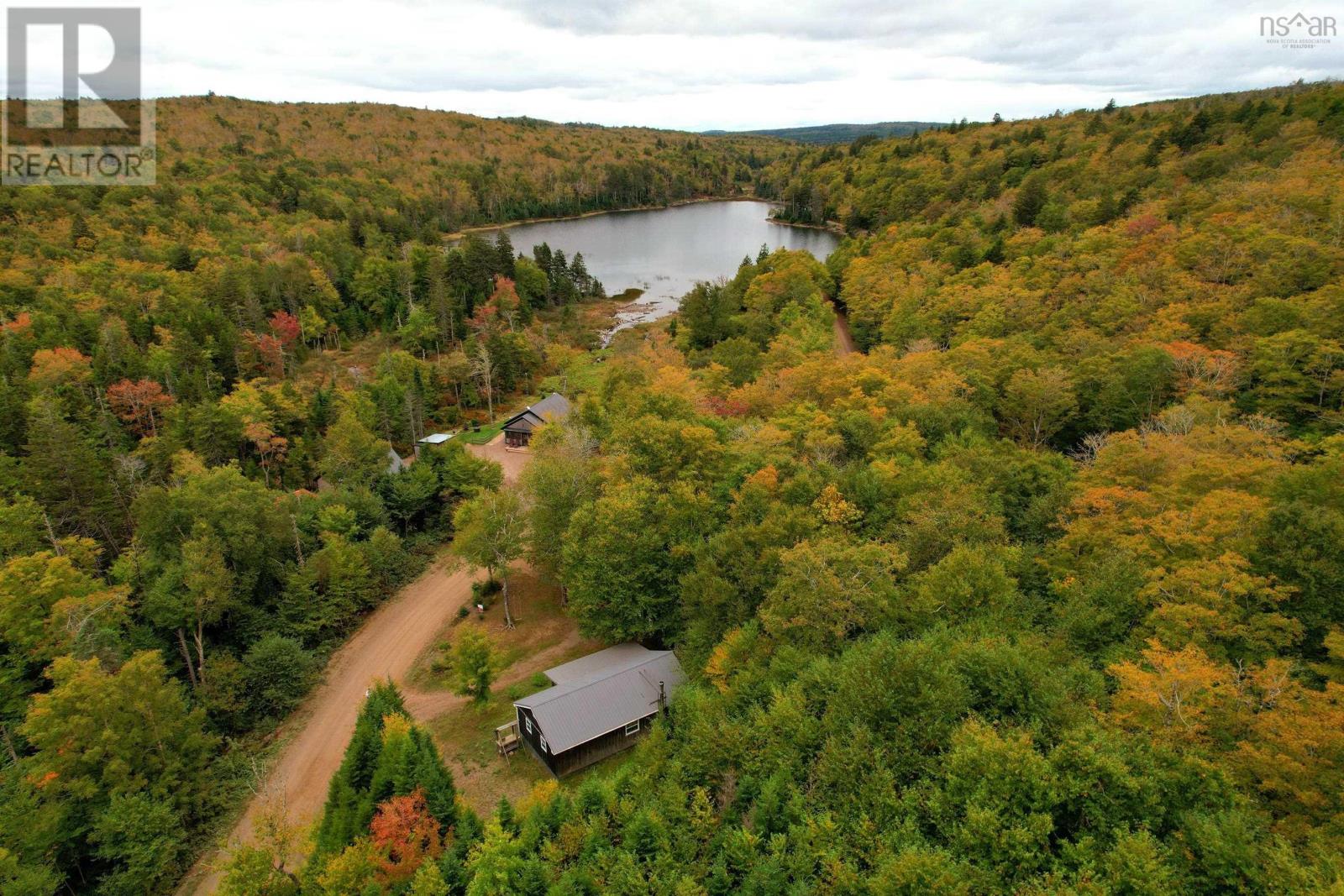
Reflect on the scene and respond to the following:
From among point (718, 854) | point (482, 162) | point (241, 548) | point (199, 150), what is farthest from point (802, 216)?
point (718, 854)

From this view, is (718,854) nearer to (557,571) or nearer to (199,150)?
(557,571)

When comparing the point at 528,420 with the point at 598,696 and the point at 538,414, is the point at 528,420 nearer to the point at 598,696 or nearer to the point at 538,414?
the point at 538,414

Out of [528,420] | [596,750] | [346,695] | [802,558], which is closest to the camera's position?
[802,558]

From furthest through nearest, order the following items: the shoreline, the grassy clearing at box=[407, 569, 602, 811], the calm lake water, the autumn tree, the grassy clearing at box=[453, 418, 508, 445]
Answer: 1. the shoreline
2. the calm lake water
3. the grassy clearing at box=[453, 418, 508, 445]
4. the autumn tree
5. the grassy clearing at box=[407, 569, 602, 811]

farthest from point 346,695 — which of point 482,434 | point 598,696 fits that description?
point 482,434

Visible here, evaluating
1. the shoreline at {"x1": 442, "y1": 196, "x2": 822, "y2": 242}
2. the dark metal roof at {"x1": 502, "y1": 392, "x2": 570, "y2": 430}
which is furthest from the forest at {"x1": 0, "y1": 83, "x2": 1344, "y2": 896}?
the shoreline at {"x1": 442, "y1": 196, "x2": 822, "y2": 242}

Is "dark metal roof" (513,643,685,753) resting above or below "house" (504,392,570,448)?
below

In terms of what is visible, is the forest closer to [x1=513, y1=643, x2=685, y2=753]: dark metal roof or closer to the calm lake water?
[x1=513, y1=643, x2=685, y2=753]: dark metal roof
